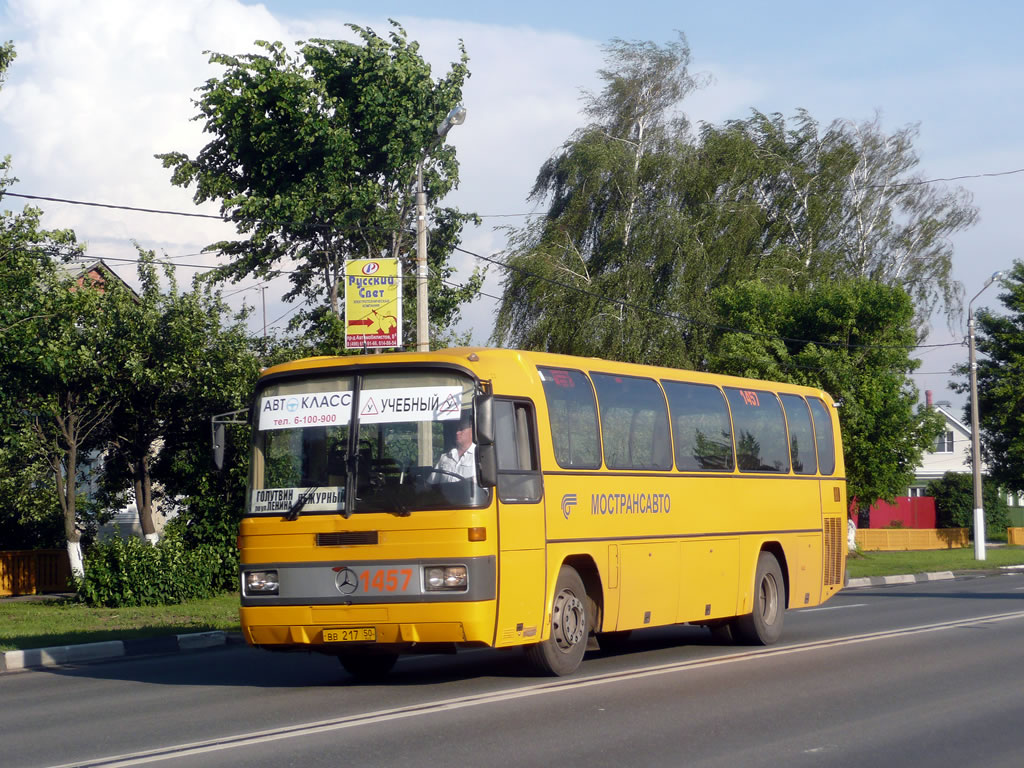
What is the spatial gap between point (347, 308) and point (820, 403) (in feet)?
26.1

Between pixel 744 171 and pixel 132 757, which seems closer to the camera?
pixel 132 757

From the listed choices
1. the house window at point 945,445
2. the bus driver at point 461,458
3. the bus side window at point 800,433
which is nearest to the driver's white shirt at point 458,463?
the bus driver at point 461,458

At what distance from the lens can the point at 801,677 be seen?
1183cm

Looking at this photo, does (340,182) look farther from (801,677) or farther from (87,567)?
(801,677)

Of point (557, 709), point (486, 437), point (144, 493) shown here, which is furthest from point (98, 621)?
point (557, 709)

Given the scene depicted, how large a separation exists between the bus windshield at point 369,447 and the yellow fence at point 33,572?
1994cm

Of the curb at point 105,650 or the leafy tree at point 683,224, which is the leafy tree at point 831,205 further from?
the curb at point 105,650

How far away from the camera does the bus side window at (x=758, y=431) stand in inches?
617

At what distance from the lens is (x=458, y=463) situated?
11.0 m

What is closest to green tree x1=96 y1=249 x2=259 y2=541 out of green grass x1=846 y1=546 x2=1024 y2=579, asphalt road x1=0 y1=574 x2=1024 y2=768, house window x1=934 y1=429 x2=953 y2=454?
asphalt road x1=0 y1=574 x2=1024 y2=768

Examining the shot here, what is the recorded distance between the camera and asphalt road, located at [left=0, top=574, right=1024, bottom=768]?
8117 millimetres

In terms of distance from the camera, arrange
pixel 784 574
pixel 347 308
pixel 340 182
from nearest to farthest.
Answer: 1. pixel 784 574
2. pixel 347 308
3. pixel 340 182

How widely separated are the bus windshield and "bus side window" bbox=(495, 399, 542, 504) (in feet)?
1.10

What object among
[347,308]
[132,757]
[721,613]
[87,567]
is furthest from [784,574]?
[87,567]
